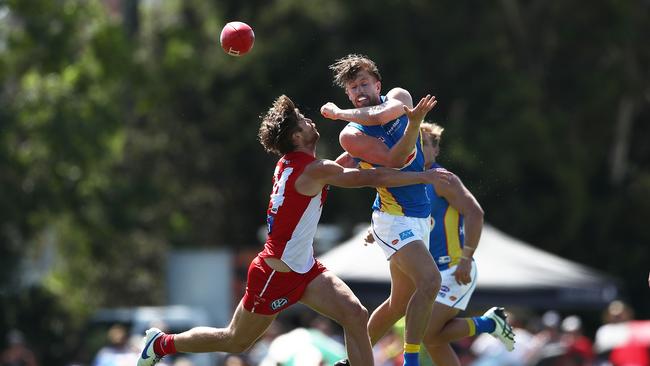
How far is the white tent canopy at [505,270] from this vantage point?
18125mm

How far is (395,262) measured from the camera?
10.4 metres

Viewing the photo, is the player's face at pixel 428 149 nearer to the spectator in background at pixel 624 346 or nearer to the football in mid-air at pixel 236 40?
the football in mid-air at pixel 236 40

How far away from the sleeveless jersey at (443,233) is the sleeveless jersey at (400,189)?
856 mm

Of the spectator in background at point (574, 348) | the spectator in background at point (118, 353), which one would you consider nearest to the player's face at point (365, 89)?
the spectator in background at point (574, 348)

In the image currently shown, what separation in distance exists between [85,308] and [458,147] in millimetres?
8706

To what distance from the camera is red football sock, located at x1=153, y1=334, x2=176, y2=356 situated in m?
10.8

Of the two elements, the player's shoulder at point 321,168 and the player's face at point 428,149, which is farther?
the player's face at point 428,149

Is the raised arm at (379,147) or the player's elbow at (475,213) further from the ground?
the raised arm at (379,147)

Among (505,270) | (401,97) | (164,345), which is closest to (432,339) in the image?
(401,97)

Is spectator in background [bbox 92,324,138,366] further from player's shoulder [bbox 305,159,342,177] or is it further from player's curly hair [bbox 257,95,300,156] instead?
player's shoulder [bbox 305,159,342,177]

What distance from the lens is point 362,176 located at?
32.3ft

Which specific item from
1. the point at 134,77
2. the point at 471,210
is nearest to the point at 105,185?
the point at 134,77

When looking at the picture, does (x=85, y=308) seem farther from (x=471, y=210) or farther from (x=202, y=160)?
(x=471, y=210)

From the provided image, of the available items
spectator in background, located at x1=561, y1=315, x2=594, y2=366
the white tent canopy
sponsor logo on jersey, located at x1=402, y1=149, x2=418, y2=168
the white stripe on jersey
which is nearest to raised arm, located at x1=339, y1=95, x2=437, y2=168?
sponsor logo on jersey, located at x1=402, y1=149, x2=418, y2=168
